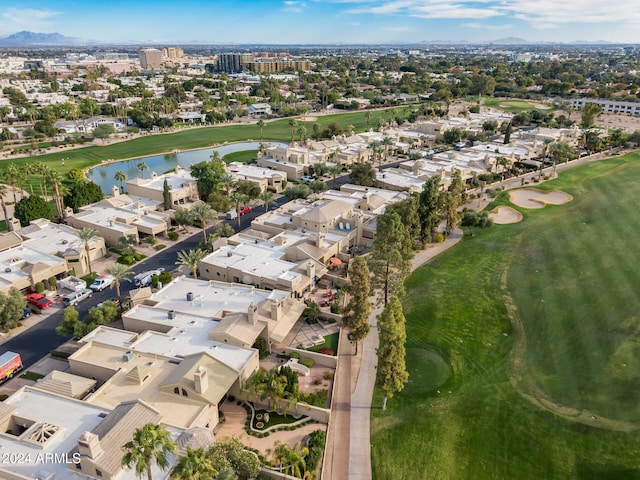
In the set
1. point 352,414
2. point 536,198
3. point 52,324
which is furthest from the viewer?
point 536,198

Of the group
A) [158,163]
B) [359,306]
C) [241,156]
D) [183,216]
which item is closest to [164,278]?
[183,216]

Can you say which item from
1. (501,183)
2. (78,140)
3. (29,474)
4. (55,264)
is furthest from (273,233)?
(78,140)

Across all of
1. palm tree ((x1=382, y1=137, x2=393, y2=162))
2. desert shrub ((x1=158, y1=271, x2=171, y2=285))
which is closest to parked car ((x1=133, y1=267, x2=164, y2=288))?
desert shrub ((x1=158, y1=271, x2=171, y2=285))

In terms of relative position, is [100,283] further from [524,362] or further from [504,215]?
[504,215]

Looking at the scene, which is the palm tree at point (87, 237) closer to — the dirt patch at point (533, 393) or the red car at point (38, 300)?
the red car at point (38, 300)

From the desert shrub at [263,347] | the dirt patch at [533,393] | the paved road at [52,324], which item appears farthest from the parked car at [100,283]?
the dirt patch at [533,393]

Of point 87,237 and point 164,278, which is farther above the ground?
→ point 87,237
